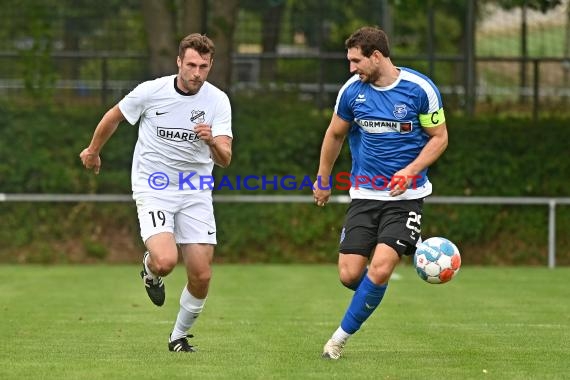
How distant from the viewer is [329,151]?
848 cm

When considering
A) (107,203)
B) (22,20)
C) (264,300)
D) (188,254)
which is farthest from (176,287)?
(22,20)

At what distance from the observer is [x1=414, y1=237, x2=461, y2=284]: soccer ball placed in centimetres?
827

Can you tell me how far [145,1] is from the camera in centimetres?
1922

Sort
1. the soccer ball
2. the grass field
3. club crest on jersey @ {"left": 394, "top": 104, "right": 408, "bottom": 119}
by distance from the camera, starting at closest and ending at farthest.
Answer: the grass field < club crest on jersey @ {"left": 394, "top": 104, "right": 408, "bottom": 119} < the soccer ball

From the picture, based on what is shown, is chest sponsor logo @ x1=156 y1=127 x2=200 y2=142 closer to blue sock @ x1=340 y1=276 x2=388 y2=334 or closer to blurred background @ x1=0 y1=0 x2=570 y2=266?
blue sock @ x1=340 y1=276 x2=388 y2=334

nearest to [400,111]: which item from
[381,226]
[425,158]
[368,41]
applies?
[425,158]

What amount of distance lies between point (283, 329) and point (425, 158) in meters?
2.62

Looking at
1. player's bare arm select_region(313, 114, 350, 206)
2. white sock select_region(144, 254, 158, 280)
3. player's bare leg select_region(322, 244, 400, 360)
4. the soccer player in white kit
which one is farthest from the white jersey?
player's bare leg select_region(322, 244, 400, 360)

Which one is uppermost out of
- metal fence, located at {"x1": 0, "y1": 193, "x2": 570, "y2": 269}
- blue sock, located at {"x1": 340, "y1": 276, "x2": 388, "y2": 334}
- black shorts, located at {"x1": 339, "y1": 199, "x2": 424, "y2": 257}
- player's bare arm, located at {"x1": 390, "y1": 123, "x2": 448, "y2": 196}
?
player's bare arm, located at {"x1": 390, "y1": 123, "x2": 448, "y2": 196}

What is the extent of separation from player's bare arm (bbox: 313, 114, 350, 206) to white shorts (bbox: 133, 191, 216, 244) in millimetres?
822

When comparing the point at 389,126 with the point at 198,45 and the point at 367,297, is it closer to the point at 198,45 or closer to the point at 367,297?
the point at 367,297

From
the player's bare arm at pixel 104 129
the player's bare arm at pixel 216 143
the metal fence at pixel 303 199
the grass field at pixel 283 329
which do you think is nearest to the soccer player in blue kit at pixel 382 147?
the grass field at pixel 283 329

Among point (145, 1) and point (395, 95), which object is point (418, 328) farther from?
point (145, 1)

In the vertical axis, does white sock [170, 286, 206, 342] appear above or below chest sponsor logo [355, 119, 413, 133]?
below
